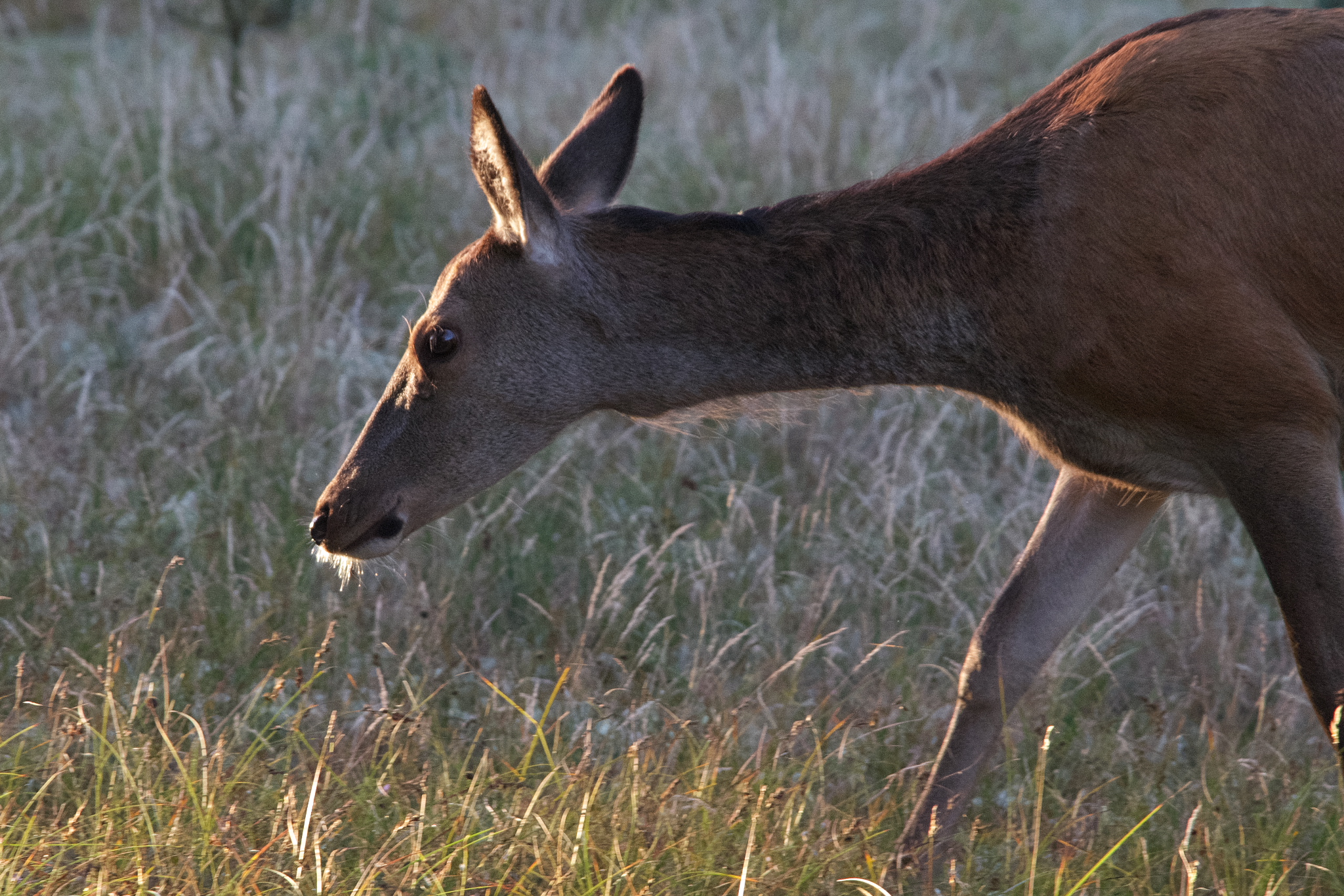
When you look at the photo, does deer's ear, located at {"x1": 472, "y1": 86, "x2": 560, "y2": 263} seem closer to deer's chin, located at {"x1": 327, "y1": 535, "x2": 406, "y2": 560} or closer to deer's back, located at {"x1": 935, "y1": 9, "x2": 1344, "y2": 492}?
deer's chin, located at {"x1": 327, "y1": 535, "x2": 406, "y2": 560}

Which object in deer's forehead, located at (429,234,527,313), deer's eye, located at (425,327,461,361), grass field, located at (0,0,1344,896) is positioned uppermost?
deer's forehead, located at (429,234,527,313)

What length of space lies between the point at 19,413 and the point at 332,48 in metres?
4.58

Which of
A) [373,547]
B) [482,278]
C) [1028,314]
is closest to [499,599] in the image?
[373,547]

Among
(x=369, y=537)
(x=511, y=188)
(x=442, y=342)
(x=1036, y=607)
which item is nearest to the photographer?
(x=511, y=188)

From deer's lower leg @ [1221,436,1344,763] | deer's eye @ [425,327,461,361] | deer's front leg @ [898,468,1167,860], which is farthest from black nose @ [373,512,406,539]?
deer's lower leg @ [1221,436,1344,763]

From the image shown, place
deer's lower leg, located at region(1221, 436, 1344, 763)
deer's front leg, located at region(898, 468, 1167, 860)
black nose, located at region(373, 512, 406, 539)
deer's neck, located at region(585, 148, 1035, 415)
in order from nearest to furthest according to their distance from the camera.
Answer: deer's lower leg, located at region(1221, 436, 1344, 763) < deer's neck, located at region(585, 148, 1035, 415) < black nose, located at region(373, 512, 406, 539) < deer's front leg, located at region(898, 468, 1167, 860)

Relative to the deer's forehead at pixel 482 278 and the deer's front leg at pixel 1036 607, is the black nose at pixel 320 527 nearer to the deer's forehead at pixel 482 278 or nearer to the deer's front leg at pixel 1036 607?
the deer's forehead at pixel 482 278

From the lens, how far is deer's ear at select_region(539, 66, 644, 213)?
429cm

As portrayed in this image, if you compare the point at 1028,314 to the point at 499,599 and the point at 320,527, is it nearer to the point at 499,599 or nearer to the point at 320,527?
the point at 320,527

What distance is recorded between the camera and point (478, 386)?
13.0 feet

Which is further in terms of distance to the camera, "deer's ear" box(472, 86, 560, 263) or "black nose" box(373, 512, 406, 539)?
"black nose" box(373, 512, 406, 539)

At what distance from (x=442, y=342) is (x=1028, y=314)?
4.71 feet

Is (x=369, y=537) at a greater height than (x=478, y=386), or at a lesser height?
lesser

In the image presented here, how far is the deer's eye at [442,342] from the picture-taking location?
13.0ft
